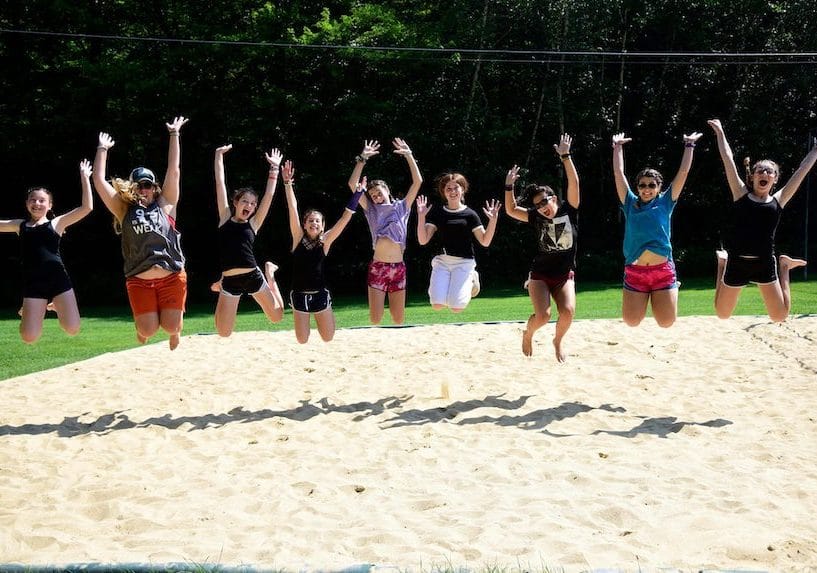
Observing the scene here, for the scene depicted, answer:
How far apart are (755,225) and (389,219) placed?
372 cm

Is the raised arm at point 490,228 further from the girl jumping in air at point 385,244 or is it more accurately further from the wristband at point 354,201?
the wristband at point 354,201

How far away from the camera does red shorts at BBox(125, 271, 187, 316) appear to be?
25.2 ft

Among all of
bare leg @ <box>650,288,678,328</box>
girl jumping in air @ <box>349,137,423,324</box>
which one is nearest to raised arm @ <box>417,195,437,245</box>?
girl jumping in air @ <box>349,137,423,324</box>

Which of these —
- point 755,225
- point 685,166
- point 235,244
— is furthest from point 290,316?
point 755,225

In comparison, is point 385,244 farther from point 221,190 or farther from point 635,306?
point 635,306

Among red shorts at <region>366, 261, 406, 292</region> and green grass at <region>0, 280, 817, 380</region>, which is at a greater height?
red shorts at <region>366, 261, 406, 292</region>

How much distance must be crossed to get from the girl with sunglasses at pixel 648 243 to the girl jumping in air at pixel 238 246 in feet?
11.8

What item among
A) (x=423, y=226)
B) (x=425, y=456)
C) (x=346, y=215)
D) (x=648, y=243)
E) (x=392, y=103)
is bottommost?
(x=425, y=456)

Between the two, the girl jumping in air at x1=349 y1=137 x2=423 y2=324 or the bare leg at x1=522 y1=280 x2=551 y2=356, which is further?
the girl jumping in air at x1=349 y1=137 x2=423 y2=324

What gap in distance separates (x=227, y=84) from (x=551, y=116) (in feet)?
35.5

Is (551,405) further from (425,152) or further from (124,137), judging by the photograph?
(124,137)

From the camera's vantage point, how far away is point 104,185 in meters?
7.36

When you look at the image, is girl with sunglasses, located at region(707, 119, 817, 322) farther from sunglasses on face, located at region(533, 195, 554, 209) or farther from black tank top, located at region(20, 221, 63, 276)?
black tank top, located at region(20, 221, 63, 276)

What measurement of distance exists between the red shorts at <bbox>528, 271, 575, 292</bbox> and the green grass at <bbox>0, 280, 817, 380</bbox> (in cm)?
695
